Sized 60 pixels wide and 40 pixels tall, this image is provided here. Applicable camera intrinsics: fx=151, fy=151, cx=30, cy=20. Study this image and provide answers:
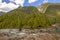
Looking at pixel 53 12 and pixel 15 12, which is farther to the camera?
pixel 53 12

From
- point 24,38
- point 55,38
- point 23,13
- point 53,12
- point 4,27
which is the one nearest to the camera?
point 24,38

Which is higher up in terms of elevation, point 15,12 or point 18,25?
point 15,12

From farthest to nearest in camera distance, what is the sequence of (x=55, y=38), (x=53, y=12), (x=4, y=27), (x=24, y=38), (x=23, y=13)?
(x=53, y=12), (x=23, y=13), (x=4, y=27), (x=55, y=38), (x=24, y=38)

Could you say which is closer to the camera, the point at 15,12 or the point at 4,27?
the point at 4,27

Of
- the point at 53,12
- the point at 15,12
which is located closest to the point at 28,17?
the point at 15,12

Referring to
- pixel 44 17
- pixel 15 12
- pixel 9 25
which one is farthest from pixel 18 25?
pixel 44 17

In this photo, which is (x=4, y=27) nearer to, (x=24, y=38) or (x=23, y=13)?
(x=23, y=13)

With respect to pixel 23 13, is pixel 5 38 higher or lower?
lower

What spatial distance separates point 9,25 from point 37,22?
2144mm

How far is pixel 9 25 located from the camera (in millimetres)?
10977

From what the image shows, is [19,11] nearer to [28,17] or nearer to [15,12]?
[15,12]

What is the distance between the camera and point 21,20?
1152 cm

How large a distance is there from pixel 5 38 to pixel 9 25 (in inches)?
155

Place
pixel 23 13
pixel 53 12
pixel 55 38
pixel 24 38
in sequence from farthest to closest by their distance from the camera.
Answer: pixel 53 12, pixel 23 13, pixel 55 38, pixel 24 38
